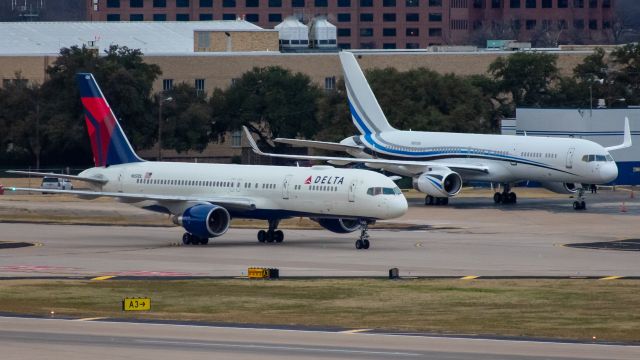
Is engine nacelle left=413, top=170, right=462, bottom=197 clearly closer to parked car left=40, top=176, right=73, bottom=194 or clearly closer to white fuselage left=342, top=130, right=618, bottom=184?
white fuselage left=342, top=130, right=618, bottom=184

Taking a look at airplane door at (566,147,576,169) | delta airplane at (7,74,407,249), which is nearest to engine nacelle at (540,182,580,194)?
airplane door at (566,147,576,169)

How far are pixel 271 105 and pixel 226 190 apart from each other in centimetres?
7327

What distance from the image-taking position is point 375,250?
204 ft

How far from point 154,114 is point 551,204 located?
2090 inches

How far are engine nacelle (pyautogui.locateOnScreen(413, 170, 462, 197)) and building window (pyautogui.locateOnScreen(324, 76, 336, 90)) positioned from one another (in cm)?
5764

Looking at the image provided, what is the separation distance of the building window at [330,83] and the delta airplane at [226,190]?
251ft

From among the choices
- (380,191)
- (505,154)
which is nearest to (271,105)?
(505,154)

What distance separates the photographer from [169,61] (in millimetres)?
144625

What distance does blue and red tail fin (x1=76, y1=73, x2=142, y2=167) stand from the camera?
70500 mm

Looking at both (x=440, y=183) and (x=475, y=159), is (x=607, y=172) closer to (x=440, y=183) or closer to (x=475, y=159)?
(x=475, y=159)

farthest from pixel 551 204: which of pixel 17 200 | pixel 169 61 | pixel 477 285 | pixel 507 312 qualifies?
pixel 169 61

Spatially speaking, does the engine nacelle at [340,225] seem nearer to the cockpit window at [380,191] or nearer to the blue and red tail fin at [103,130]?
the cockpit window at [380,191]

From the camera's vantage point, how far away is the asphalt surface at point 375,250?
178 ft

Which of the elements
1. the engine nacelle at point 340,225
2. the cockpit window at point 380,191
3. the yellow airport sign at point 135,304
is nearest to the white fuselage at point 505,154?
the engine nacelle at point 340,225
